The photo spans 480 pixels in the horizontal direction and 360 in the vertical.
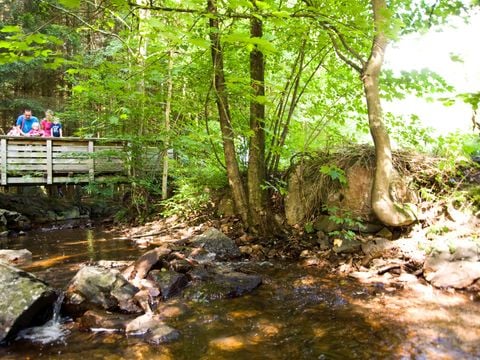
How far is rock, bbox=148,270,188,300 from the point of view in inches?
192

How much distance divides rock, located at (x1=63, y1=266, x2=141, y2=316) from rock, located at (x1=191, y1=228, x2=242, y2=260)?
6.78 ft

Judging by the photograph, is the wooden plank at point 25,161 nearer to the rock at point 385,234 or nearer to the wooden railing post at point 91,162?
the wooden railing post at point 91,162

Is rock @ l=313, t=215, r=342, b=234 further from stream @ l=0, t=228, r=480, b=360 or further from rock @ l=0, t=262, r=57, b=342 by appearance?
rock @ l=0, t=262, r=57, b=342

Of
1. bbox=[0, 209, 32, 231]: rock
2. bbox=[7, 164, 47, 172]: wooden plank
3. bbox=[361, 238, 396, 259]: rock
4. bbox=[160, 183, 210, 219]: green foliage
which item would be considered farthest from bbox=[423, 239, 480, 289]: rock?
bbox=[7, 164, 47, 172]: wooden plank

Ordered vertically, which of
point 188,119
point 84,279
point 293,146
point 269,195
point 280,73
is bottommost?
point 84,279

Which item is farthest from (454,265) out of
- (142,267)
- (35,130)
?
(35,130)

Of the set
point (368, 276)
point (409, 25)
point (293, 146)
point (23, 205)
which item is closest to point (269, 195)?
point (293, 146)

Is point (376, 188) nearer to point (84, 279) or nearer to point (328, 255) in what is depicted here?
point (328, 255)

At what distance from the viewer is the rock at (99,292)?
171 inches

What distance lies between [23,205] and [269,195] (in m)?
9.02

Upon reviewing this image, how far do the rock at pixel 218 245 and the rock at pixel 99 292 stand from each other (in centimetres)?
207

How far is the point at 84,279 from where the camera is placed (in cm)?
464

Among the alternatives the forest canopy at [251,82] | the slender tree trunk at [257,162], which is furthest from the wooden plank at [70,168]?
the slender tree trunk at [257,162]

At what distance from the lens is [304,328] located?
386cm
